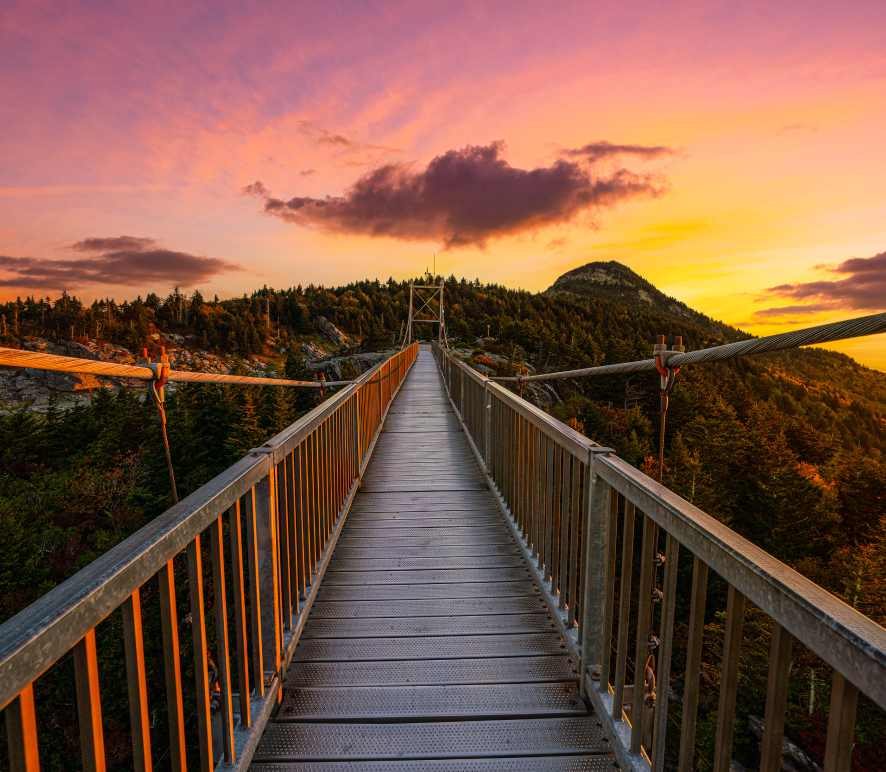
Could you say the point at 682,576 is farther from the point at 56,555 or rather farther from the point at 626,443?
the point at 56,555

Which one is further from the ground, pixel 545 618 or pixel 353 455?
pixel 353 455

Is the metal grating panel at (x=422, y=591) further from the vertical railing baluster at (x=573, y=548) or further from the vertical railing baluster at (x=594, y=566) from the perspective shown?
the vertical railing baluster at (x=594, y=566)

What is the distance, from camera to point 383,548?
360 centimetres

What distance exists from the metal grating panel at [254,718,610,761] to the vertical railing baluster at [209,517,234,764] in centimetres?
33

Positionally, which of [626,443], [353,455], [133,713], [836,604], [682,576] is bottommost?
[682,576]

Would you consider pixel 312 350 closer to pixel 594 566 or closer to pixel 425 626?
pixel 425 626

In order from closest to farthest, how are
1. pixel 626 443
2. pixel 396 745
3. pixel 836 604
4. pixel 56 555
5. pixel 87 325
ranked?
pixel 836 604, pixel 396 745, pixel 56 555, pixel 626 443, pixel 87 325

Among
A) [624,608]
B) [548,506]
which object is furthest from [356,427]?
[624,608]

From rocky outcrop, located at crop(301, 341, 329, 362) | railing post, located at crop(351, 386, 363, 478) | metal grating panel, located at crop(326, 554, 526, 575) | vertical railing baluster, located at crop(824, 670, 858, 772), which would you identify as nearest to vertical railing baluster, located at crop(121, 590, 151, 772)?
vertical railing baluster, located at crop(824, 670, 858, 772)

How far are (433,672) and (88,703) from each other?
1.66 meters

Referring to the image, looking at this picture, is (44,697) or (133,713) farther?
(44,697)

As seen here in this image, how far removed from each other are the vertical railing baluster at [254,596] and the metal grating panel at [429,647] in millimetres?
502

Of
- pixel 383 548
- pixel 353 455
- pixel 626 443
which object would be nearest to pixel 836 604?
pixel 383 548

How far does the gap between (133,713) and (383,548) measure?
2.59 m
